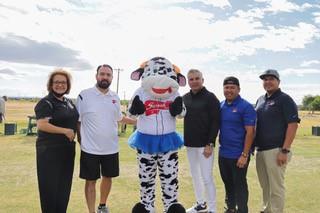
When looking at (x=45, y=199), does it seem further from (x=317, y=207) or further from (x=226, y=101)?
(x=317, y=207)

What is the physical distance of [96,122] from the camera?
444 centimetres

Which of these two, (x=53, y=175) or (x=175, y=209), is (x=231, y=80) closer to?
(x=175, y=209)

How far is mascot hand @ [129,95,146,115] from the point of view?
13.0 feet

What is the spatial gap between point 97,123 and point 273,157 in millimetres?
2326

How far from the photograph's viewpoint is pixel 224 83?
454cm

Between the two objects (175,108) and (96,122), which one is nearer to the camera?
(175,108)

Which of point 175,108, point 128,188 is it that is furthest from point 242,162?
point 128,188

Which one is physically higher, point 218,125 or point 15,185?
point 218,125

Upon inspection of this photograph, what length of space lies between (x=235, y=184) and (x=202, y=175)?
50 centimetres

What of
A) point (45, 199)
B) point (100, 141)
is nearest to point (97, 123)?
point (100, 141)

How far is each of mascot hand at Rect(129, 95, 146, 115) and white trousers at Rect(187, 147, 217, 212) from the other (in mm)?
1149

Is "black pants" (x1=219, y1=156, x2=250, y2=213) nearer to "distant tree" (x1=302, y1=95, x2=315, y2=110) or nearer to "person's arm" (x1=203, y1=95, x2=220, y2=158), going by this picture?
"person's arm" (x1=203, y1=95, x2=220, y2=158)

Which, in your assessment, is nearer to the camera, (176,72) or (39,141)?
(39,141)

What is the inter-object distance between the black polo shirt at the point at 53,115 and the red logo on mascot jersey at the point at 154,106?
34.1 inches
